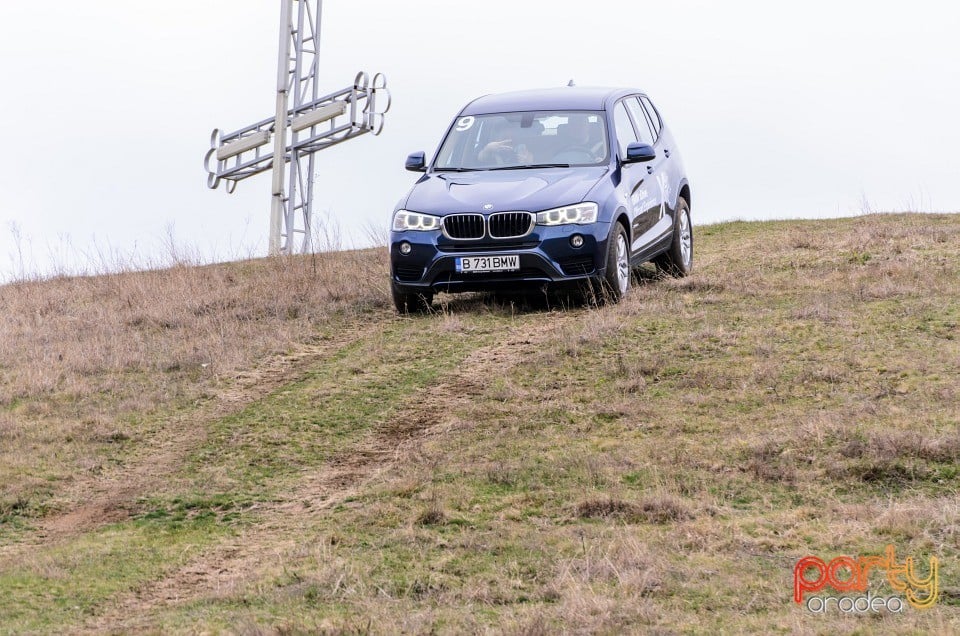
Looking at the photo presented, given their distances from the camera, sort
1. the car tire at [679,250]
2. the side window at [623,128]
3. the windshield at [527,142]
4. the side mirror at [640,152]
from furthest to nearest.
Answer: the car tire at [679,250]
the side window at [623,128]
the windshield at [527,142]
the side mirror at [640,152]

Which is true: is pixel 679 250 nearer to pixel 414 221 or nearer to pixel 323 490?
pixel 414 221

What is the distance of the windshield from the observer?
12.7 metres

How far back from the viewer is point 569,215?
11.7 m

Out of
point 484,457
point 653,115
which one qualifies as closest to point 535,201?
point 653,115

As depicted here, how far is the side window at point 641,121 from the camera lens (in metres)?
13.7

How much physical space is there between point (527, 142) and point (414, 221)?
5.11 ft

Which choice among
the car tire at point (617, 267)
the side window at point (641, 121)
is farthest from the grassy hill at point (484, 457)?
the side window at point (641, 121)

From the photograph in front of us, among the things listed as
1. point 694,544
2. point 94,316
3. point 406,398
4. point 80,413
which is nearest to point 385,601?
point 694,544

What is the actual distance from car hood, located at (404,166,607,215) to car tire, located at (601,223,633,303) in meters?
0.50

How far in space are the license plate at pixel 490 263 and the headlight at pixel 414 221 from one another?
39 cm

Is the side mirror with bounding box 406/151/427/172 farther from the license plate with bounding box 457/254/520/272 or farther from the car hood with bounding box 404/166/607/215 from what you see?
the license plate with bounding box 457/254/520/272

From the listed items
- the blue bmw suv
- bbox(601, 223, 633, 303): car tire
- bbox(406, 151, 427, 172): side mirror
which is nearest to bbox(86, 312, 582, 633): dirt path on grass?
the blue bmw suv

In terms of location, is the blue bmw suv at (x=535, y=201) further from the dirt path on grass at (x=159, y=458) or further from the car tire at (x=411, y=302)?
the dirt path on grass at (x=159, y=458)

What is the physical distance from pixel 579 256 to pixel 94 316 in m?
5.31
